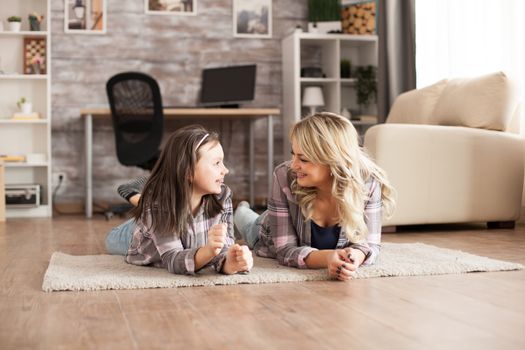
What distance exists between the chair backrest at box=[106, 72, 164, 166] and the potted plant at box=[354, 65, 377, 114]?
173 centimetres

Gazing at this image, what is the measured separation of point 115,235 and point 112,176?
3.08 metres

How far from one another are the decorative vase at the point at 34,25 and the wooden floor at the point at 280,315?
346 cm

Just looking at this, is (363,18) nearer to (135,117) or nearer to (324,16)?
(324,16)

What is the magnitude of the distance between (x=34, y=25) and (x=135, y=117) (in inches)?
44.2

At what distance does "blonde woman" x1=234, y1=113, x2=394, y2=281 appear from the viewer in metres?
2.20

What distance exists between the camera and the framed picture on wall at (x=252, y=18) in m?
5.98

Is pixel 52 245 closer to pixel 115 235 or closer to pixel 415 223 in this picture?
pixel 115 235

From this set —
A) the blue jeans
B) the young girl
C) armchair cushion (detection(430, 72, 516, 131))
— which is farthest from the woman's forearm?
armchair cushion (detection(430, 72, 516, 131))

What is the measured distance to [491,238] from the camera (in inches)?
135

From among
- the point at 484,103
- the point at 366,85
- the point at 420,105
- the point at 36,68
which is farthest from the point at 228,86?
the point at 484,103

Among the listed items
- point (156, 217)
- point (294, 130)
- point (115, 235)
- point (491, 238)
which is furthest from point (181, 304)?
point (491, 238)

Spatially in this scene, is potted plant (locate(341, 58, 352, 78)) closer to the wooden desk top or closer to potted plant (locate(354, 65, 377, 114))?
potted plant (locate(354, 65, 377, 114))

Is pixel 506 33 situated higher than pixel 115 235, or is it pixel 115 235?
pixel 506 33

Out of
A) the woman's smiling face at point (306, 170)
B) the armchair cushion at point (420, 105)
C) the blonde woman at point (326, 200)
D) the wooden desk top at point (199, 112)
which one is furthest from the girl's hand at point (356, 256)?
the wooden desk top at point (199, 112)
